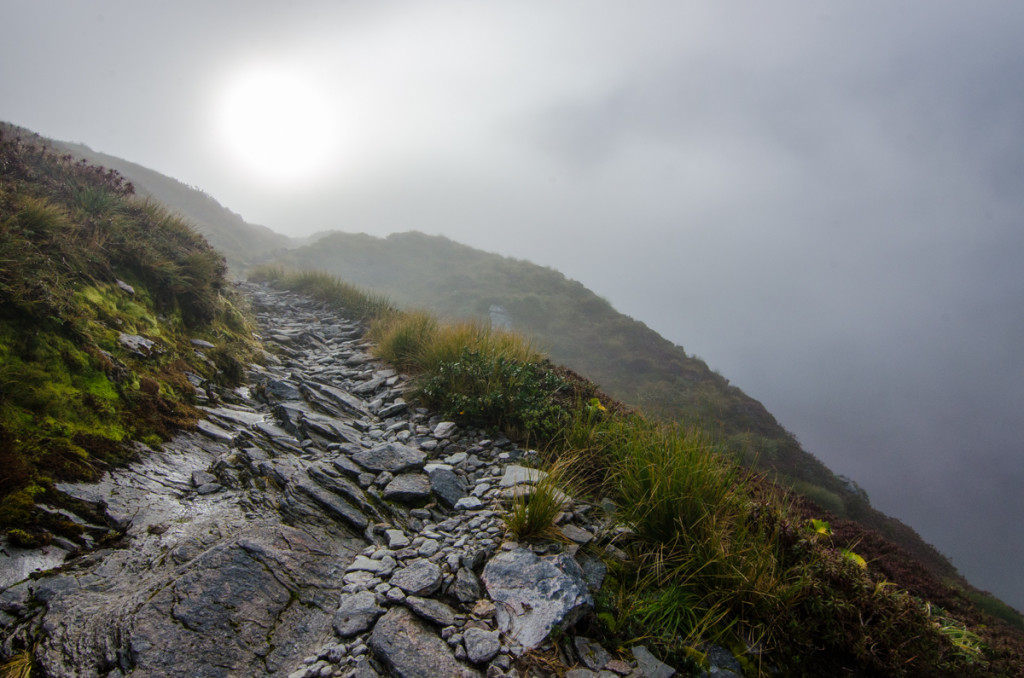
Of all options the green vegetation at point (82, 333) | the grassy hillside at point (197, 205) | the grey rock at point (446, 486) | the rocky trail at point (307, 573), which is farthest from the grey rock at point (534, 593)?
the grassy hillside at point (197, 205)

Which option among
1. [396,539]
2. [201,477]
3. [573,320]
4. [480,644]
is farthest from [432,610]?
[573,320]

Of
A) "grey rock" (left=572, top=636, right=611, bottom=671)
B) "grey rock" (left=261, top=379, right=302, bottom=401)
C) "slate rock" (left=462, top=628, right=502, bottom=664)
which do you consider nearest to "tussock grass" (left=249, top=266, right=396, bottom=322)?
"grey rock" (left=261, top=379, right=302, bottom=401)

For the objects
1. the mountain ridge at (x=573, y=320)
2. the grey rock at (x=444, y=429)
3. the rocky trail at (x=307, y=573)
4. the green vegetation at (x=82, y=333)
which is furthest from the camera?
the mountain ridge at (x=573, y=320)

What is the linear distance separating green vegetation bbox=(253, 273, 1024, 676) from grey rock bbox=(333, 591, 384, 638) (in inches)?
42.7

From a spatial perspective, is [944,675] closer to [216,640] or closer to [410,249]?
[216,640]

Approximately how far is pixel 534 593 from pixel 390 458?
2.40m

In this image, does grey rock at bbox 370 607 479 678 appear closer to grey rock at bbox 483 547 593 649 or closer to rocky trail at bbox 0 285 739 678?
rocky trail at bbox 0 285 739 678

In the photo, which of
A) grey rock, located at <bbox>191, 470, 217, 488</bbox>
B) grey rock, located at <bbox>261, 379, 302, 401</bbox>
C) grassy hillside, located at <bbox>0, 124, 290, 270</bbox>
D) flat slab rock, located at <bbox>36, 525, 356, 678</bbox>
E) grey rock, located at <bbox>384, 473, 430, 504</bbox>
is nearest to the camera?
flat slab rock, located at <bbox>36, 525, 356, 678</bbox>

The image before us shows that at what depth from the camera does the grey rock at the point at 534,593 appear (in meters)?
2.66

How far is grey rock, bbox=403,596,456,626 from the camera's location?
107 inches

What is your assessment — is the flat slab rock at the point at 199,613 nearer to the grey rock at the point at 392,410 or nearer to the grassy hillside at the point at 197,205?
the grey rock at the point at 392,410

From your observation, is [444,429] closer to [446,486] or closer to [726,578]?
[446,486]

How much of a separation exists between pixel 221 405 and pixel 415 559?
3624 mm

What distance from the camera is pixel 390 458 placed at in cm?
474
